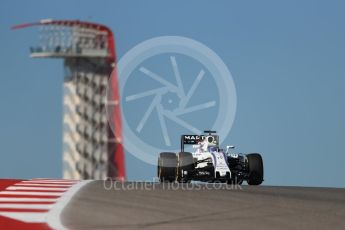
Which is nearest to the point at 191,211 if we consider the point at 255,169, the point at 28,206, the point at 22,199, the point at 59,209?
the point at 59,209

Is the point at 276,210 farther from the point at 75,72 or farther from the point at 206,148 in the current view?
the point at 75,72

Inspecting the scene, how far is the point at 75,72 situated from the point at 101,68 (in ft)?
12.8

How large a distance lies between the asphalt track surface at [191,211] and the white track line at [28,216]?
0.34 meters

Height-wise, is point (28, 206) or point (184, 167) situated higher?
point (28, 206)

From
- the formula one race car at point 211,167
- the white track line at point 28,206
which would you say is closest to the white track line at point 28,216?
the white track line at point 28,206

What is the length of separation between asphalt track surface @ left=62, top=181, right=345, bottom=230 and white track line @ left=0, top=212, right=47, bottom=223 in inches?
13.6

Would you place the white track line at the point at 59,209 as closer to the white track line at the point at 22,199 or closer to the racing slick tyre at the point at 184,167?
the white track line at the point at 22,199

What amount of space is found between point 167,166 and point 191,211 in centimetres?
1047

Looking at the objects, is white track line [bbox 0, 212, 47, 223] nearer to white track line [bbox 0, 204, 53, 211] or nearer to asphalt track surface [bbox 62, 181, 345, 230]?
asphalt track surface [bbox 62, 181, 345, 230]

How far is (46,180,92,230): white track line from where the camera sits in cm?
943

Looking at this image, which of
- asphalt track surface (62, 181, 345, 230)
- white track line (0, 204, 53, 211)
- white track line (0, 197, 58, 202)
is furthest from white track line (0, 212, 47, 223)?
white track line (0, 197, 58, 202)

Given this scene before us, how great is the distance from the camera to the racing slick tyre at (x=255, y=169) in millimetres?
→ 21625

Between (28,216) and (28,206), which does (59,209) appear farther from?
(28,206)

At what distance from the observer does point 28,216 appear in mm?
10211
